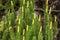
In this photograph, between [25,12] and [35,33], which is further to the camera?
[25,12]

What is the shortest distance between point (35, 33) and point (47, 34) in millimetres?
113

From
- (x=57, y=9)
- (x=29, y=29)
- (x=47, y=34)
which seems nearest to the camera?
(x=29, y=29)

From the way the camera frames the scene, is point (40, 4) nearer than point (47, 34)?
No

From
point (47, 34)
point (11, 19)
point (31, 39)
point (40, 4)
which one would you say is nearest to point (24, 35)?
point (31, 39)

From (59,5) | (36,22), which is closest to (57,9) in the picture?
(59,5)

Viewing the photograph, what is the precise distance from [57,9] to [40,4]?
25 centimetres

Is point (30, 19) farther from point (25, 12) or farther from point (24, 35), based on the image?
point (24, 35)

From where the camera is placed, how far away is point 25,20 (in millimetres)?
1593

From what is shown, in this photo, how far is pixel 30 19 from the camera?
1.55 m

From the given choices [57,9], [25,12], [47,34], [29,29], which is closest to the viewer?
[29,29]

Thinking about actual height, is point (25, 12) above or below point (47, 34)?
above

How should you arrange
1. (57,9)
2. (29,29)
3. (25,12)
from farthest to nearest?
(57,9) < (25,12) < (29,29)

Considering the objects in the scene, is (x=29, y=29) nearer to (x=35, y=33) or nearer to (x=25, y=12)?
(x=35, y=33)

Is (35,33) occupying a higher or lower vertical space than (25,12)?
lower
